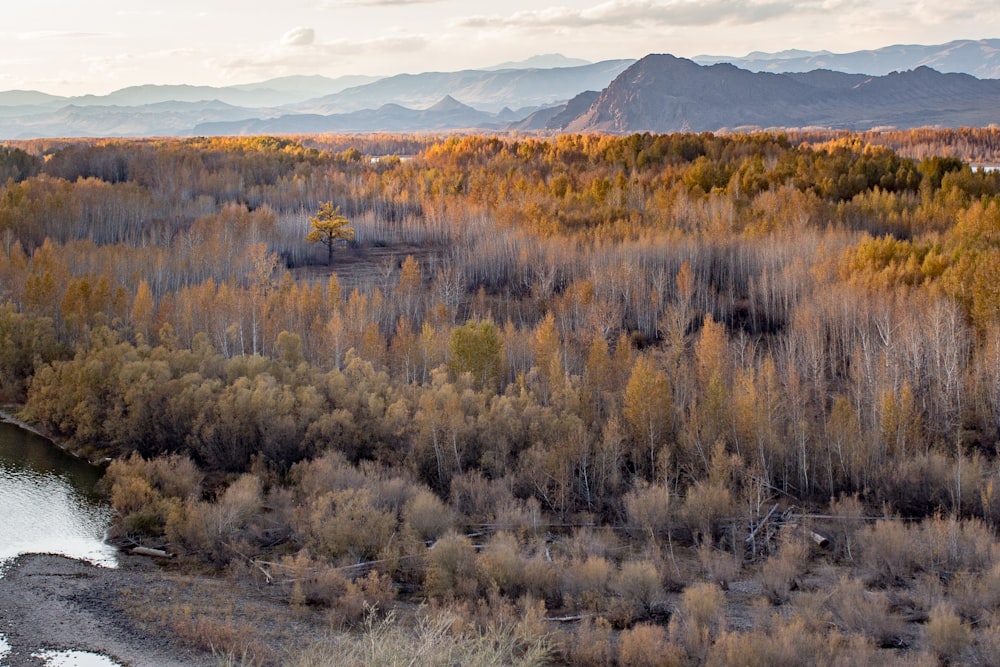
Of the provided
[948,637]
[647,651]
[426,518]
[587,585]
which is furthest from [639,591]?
[426,518]

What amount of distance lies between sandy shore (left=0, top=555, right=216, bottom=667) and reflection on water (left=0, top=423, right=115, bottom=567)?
1.01 meters

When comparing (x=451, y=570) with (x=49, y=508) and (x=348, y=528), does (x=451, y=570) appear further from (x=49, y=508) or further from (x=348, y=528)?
(x=49, y=508)

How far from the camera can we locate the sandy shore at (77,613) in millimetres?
20688

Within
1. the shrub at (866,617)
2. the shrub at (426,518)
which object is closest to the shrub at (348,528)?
the shrub at (426,518)

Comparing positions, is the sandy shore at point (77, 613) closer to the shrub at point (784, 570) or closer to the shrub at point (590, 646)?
the shrub at point (590, 646)

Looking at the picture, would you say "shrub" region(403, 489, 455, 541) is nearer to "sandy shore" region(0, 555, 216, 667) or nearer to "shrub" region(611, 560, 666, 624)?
"shrub" region(611, 560, 666, 624)

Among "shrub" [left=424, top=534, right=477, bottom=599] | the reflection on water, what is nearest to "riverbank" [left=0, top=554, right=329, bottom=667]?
the reflection on water

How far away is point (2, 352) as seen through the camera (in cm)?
4106

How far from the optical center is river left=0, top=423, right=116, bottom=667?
2577 centimetres

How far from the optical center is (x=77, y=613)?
2250cm

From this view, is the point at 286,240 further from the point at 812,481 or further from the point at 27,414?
the point at 812,481

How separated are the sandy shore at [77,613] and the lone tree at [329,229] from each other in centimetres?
4258

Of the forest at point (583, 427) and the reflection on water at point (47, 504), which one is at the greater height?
the forest at point (583, 427)

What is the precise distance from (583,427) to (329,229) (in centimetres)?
4121
